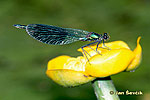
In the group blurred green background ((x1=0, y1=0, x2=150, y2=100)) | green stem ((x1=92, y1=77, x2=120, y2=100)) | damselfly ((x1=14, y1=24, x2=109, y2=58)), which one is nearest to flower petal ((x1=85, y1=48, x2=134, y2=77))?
green stem ((x1=92, y1=77, x2=120, y2=100))

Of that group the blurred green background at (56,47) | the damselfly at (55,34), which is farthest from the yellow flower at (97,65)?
the blurred green background at (56,47)

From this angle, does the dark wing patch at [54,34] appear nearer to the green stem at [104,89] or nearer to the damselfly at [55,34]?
the damselfly at [55,34]

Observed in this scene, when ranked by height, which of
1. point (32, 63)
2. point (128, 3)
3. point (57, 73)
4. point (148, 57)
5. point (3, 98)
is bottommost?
point (3, 98)

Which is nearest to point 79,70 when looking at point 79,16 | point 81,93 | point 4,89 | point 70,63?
point 70,63

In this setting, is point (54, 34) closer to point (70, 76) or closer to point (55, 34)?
point (55, 34)

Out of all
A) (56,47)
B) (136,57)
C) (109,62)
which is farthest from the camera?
(56,47)

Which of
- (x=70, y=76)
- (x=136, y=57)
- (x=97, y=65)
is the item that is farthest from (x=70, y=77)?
(x=136, y=57)

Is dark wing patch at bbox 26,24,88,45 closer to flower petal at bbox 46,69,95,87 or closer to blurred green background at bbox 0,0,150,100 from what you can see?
flower petal at bbox 46,69,95,87

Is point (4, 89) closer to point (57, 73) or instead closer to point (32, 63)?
point (32, 63)

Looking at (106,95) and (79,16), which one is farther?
(79,16)
